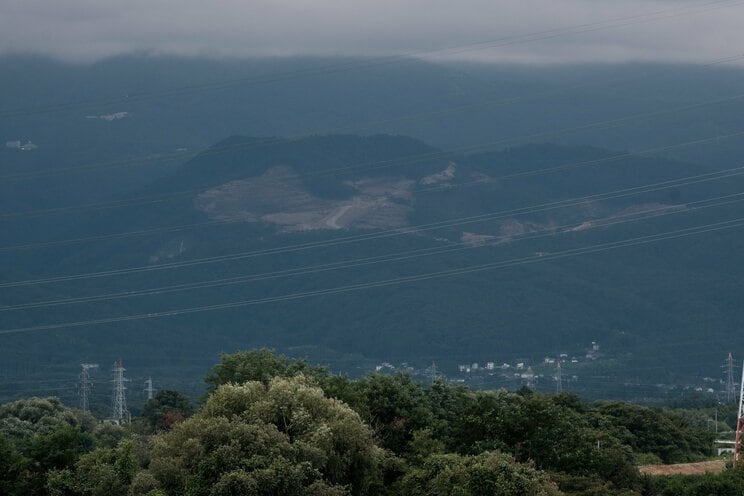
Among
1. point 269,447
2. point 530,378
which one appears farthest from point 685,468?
point 530,378

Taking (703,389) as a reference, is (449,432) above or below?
above

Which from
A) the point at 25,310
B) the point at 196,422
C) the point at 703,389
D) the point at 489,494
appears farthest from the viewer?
the point at 25,310

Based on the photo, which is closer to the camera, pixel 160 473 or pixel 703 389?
pixel 160 473

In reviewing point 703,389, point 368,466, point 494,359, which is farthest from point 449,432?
point 494,359

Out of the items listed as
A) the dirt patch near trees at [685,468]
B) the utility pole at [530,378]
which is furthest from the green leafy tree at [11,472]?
the utility pole at [530,378]

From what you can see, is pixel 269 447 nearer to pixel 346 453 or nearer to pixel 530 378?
pixel 346 453

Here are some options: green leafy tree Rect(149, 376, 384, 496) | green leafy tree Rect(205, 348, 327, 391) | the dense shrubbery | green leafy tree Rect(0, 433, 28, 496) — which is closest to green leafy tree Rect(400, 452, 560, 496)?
the dense shrubbery

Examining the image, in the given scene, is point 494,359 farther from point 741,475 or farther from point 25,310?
point 741,475

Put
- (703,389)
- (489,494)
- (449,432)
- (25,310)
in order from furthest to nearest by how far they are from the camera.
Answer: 1. (25,310)
2. (703,389)
3. (449,432)
4. (489,494)
